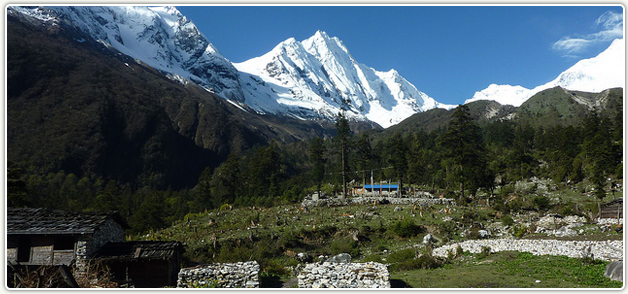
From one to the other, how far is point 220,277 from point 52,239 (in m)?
8.80

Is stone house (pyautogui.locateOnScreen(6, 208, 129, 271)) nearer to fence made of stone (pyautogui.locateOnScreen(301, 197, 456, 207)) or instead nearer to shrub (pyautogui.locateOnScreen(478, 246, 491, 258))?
shrub (pyautogui.locateOnScreen(478, 246, 491, 258))

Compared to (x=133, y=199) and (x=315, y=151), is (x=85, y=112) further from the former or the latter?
(x=315, y=151)

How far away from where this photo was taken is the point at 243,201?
6731 cm

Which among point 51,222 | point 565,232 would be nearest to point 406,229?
point 565,232

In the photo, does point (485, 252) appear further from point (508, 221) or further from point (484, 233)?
point (508, 221)

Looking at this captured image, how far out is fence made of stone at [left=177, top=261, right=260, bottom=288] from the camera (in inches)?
613

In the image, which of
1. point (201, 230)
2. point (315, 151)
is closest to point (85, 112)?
point (315, 151)

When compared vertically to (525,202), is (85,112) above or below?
above

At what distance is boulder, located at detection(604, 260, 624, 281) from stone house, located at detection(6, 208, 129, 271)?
69.1 ft

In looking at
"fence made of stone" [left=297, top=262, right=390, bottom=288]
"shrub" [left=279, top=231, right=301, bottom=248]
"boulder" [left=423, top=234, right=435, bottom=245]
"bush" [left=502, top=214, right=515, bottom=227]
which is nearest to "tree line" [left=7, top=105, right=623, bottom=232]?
"bush" [left=502, top=214, right=515, bottom=227]

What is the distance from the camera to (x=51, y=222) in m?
18.5

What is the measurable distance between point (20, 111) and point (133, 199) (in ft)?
332

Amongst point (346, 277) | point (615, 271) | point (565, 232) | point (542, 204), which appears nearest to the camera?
point (615, 271)

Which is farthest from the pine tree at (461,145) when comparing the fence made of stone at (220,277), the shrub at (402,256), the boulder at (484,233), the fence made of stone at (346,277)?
the fence made of stone at (220,277)
